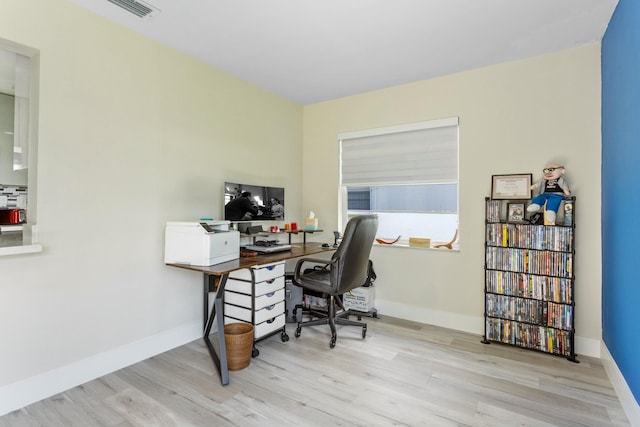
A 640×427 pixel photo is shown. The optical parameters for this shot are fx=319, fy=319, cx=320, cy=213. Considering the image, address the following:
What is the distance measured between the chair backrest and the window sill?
6.31 ft

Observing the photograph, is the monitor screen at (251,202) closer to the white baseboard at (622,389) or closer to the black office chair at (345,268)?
the black office chair at (345,268)

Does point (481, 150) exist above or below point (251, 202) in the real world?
above

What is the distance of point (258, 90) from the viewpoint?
11.2ft

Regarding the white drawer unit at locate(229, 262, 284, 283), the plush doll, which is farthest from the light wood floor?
the plush doll

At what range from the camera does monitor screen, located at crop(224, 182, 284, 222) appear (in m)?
2.82

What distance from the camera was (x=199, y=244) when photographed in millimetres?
2275

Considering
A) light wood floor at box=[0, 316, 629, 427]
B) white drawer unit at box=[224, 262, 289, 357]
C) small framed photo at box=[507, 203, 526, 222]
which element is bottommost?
light wood floor at box=[0, 316, 629, 427]

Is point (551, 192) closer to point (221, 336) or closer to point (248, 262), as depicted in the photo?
point (248, 262)

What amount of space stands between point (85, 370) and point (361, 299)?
7.84ft

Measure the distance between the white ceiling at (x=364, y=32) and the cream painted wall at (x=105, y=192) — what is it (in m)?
0.29

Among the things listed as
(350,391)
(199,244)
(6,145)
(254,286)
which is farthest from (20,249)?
(6,145)

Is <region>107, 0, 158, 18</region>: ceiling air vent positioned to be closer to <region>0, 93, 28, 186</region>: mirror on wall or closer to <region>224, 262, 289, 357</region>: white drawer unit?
<region>224, 262, 289, 357</region>: white drawer unit

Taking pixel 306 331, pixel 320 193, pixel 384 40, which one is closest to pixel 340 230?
pixel 320 193

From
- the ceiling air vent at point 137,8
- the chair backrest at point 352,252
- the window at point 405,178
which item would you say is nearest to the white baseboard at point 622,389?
the window at point 405,178
